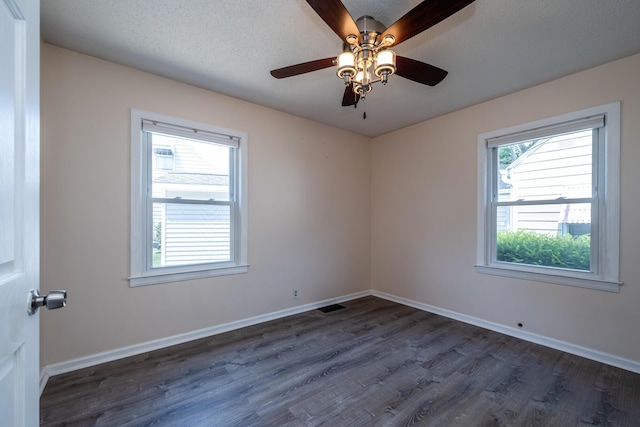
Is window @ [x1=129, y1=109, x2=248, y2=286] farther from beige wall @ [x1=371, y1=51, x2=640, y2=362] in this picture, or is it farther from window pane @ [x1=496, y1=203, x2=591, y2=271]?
window pane @ [x1=496, y1=203, x2=591, y2=271]

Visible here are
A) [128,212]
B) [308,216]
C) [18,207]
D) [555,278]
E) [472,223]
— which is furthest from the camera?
[308,216]

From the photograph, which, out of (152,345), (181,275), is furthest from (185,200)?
(152,345)

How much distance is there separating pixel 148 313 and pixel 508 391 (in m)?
3.07

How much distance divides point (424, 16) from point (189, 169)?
2.46 meters

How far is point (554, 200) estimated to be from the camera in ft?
8.98

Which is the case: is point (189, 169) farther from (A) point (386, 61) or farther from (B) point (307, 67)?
(A) point (386, 61)

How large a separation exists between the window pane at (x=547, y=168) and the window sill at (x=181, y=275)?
3.13m

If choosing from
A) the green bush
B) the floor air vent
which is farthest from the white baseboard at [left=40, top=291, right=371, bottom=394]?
the green bush

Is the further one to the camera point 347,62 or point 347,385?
point 347,385

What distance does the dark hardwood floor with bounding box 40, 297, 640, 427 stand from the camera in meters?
1.75

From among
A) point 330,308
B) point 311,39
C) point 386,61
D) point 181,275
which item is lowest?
point 330,308

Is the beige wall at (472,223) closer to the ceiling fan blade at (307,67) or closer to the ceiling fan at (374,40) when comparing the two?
the ceiling fan at (374,40)

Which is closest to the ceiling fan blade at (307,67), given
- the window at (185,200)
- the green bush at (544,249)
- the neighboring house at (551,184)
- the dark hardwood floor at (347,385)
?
the window at (185,200)

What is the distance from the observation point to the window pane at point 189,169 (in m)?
2.70
